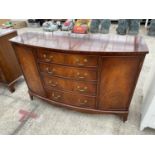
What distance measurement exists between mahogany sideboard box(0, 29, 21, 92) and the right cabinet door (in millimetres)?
1399

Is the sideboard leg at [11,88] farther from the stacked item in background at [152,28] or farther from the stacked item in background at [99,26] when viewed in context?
the stacked item in background at [152,28]

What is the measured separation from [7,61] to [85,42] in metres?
1.25

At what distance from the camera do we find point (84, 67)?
4.00 ft

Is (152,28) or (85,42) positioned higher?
(85,42)

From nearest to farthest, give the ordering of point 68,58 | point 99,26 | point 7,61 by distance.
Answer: point 68,58
point 7,61
point 99,26

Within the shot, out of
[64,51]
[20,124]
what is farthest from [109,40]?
[20,124]

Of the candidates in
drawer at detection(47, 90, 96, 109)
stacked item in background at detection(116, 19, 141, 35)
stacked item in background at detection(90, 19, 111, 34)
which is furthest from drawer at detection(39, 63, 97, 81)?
stacked item in background at detection(116, 19, 141, 35)

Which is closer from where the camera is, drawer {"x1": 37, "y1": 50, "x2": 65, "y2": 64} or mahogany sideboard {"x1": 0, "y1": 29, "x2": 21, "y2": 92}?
drawer {"x1": 37, "y1": 50, "x2": 65, "y2": 64}

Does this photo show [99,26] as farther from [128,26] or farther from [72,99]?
[72,99]

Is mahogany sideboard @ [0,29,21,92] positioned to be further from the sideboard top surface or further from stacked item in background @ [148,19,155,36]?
stacked item in background @ [148,19,155,36]

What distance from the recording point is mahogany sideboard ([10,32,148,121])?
3.69 ft

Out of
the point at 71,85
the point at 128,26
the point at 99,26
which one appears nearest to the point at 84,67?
the point at 71,85
